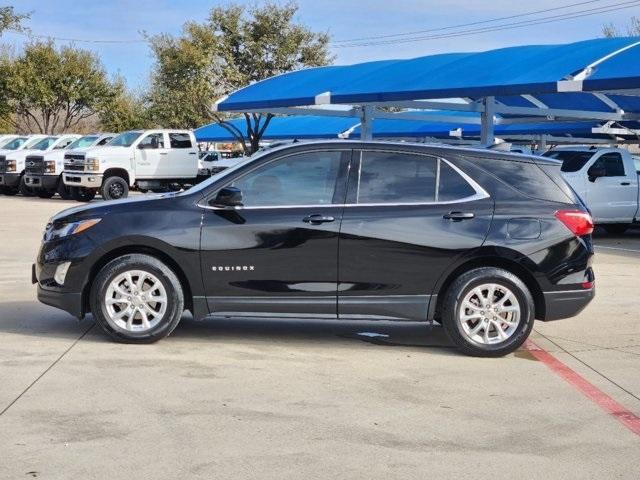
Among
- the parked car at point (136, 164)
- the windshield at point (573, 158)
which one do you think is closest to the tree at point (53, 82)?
the parked car at point (136, 164)

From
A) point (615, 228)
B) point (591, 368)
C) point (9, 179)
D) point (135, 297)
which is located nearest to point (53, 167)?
point (9, 179)

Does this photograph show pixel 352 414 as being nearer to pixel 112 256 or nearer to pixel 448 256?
pixel 448 256

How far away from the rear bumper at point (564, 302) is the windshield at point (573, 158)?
11.8m

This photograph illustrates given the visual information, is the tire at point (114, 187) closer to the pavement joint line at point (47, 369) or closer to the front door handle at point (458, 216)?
the pavement joint line at point (47, 369)

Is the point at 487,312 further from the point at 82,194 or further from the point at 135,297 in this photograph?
the point at 82,194

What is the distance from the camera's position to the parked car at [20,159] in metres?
31.3

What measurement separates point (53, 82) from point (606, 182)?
124 ft

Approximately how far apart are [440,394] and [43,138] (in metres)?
29.3

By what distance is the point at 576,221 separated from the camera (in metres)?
7.81

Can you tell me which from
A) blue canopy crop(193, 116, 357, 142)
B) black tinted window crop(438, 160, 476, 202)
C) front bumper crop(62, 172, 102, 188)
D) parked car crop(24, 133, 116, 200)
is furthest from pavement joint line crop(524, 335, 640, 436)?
blue canopy crop(193, 116, 357, 142)

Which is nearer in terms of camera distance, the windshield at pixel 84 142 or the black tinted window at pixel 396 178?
the black tinted window at pixel 396 178

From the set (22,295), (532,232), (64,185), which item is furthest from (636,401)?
(64,185)

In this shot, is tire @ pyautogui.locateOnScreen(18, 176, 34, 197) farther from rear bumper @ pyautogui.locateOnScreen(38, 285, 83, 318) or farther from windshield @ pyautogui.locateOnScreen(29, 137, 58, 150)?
rear bumper @ pyautogui.locateOnScreen(38, 285, 83, 318)

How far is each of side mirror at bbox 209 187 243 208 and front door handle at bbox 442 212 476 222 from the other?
167 cm
